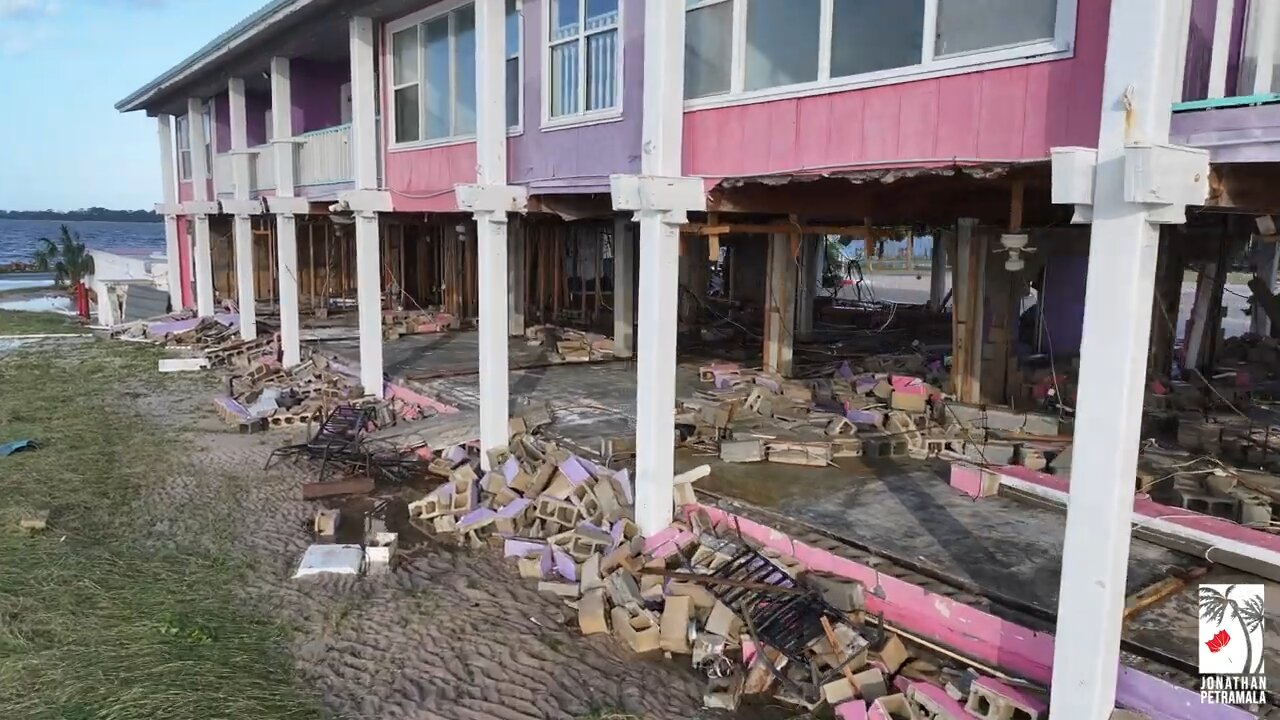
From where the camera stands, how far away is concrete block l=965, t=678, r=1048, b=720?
5.56m

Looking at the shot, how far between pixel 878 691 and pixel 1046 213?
8.22 m

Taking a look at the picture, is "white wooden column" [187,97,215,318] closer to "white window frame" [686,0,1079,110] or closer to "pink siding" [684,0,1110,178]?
"white window frame" [686,0,1079,110]

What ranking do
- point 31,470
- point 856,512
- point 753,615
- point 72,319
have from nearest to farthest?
point 753,615 < point 856,512 < point 31,470 < point 72,319

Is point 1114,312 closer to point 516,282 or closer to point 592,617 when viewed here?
point 592,617

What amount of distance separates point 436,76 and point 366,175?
2.09 meters

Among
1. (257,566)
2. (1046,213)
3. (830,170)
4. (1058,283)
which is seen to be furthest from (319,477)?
(1058,283)

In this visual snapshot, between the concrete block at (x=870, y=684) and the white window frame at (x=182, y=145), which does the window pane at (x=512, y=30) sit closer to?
the concrete block at (x=870, y=684)

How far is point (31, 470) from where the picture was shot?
11.9 meters

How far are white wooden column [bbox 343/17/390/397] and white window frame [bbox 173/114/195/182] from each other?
1653 cm

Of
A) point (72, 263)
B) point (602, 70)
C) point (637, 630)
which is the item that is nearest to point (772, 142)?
point (602, 70)

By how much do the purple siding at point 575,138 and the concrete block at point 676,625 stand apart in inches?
191

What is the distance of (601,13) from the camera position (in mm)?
10523

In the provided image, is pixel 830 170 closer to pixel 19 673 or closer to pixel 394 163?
pixel 19 673

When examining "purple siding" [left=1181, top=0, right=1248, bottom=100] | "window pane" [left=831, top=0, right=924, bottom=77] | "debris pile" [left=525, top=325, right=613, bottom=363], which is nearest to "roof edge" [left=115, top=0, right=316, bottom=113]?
"debris pile" [left=525, top=325, right=613, bottom=363]
